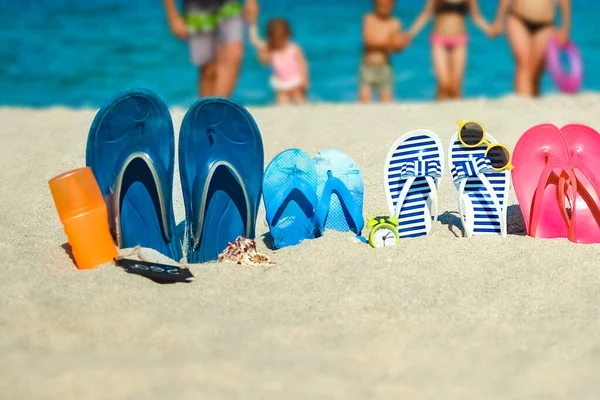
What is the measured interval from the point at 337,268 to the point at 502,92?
7858mm

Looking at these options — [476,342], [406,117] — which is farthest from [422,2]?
[476,342]

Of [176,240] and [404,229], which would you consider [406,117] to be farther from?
[176,240]

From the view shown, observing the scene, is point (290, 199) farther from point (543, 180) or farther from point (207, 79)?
point (207, 79)

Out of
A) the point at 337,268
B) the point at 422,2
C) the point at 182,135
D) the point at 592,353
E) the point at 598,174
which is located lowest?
the point at 592,353

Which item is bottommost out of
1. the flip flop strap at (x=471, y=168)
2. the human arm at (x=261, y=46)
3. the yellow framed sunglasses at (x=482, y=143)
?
the flip flop strap at (x=471, y=168)

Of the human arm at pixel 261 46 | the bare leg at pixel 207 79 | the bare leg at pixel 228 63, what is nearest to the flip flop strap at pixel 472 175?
the bare leg at pixel 228 63

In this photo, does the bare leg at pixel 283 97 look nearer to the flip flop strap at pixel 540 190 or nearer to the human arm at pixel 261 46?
the human arm at pixel 261 46

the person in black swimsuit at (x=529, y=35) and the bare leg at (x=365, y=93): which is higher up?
the person in black swimsuit at (x=529, y=35)

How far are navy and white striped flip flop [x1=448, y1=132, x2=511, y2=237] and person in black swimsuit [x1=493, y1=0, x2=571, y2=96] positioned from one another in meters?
3.42

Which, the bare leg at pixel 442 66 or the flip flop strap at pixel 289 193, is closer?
the flip flop strap at pixel 289 193

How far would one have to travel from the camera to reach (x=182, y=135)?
3.23m

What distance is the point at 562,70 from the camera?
6.50 meters

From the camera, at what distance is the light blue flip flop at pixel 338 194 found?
132 inches

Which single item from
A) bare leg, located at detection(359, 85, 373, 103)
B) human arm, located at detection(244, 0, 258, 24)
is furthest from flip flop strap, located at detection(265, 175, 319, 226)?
bare leg, located at detection(359, 85, 373, 103)
